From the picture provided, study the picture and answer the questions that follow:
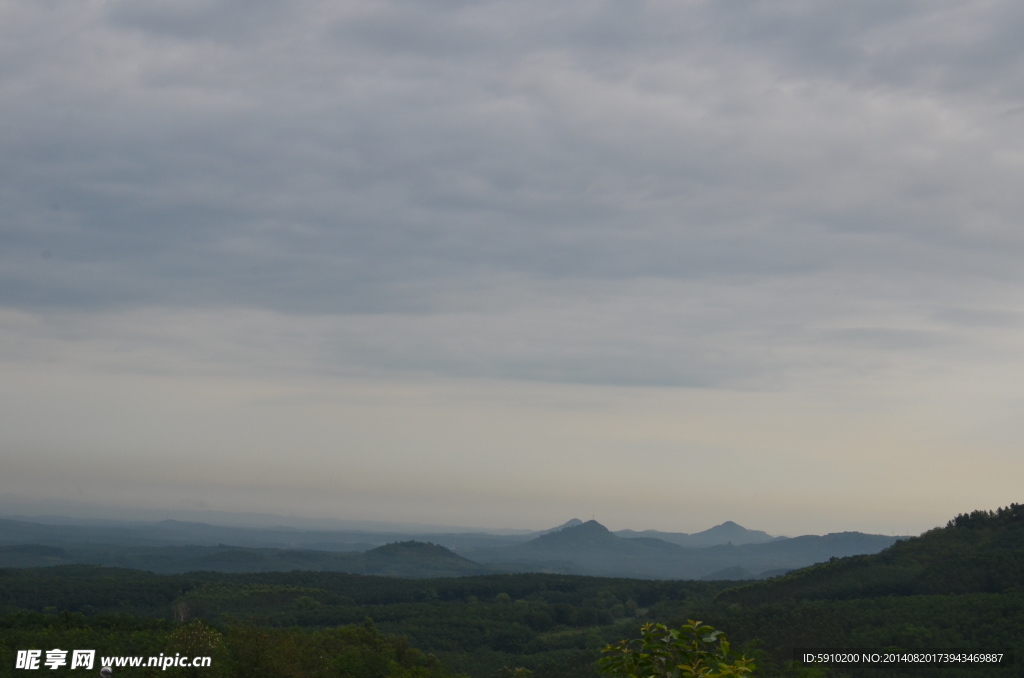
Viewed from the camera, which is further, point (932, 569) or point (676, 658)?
point (932, 569)

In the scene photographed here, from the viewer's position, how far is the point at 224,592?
366 ft

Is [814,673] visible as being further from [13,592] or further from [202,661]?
[13,592]

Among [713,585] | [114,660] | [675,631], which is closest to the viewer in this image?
[675,631]

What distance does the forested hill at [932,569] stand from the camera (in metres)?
76.6

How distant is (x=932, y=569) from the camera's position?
85000mm

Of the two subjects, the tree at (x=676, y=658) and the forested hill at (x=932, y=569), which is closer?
the tree at (x=676, y=658)

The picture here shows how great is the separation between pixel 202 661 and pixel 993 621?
50.4m

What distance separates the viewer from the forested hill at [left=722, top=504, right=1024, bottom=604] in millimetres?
76562

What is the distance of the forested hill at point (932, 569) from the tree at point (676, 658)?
236 ft

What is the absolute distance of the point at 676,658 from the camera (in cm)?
1093

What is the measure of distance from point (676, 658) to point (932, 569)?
87.8m

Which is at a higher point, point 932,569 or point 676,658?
point 676,658

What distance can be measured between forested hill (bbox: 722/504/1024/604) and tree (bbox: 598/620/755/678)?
Answer: 71864mm

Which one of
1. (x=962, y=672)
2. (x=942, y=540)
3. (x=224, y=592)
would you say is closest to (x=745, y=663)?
(x=962, y=672)
